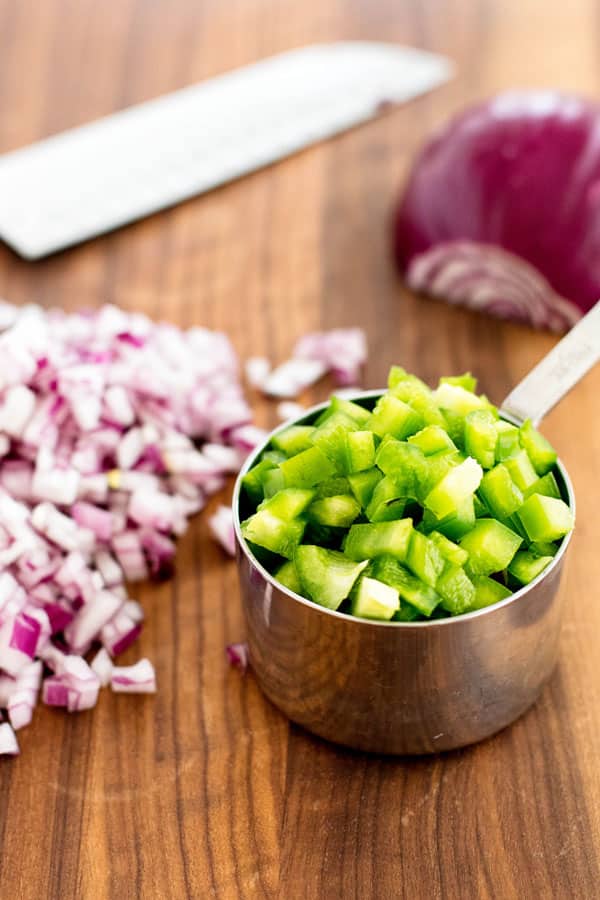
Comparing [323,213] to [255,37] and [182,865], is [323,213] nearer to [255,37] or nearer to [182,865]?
[255,37]

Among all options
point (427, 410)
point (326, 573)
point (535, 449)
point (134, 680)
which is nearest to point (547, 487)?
point (535, 449)

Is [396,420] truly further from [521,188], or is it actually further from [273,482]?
[521,188]

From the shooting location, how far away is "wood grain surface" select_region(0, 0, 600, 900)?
3.29 feet

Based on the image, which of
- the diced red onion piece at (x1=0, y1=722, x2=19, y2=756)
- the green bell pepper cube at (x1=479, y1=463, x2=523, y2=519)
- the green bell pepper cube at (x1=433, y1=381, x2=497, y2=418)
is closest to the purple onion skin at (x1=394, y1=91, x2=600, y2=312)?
the green bell pepper cube at (x1=433, y1=381, x2=497, y2=418)

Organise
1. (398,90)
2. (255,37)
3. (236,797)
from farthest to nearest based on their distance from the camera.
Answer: (255,37)
(398,90)
(236,797)

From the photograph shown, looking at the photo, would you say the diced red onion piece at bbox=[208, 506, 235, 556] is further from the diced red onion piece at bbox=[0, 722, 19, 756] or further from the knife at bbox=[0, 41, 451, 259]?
the knife at bbox=[0, 41, 451, 259]

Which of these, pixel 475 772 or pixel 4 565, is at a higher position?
pixel 475 772

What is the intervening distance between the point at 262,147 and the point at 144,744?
118 cm

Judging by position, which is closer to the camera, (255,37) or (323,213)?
(323,213)

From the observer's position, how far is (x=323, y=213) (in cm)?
190

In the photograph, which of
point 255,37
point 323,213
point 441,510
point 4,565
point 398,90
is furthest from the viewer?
point 255,37

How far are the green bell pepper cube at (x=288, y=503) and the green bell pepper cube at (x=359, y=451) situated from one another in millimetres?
51

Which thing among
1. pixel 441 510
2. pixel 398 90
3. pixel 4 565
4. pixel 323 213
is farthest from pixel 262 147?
pixel 441 510

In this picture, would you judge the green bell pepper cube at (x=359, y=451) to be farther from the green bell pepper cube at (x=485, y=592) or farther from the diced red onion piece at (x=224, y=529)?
the diced red onion piece at (x=224, y=529)
